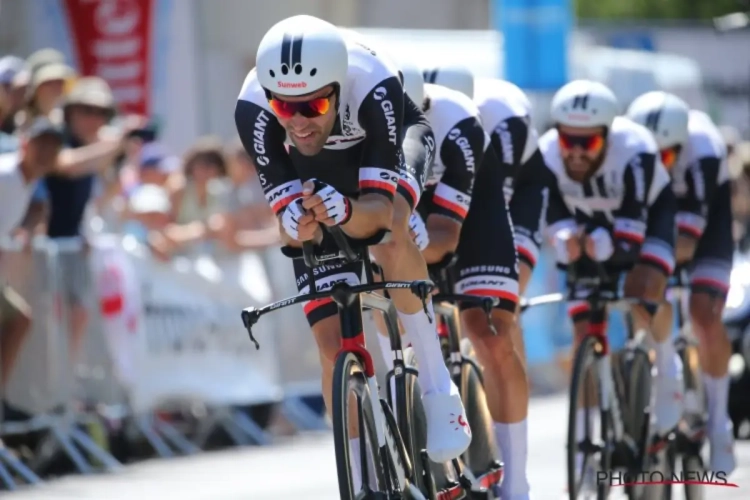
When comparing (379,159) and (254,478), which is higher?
(379,159)

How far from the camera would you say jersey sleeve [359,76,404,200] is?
6109 millimetres

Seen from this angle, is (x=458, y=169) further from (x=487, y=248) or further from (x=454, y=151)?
(x=487, y=248)

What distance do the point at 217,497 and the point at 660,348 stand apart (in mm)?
2633

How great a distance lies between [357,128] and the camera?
254 inches

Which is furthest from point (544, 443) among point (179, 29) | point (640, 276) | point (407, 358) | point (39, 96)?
point (179, 29)

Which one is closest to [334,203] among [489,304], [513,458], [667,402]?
[489,304]

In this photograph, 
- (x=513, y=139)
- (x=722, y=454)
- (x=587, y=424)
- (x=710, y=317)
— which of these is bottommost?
(x=722, y=454)

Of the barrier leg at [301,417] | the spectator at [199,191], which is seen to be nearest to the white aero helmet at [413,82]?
the spectator at [199,191]

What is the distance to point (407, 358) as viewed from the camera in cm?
704

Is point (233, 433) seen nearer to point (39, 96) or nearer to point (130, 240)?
point (130, 240)

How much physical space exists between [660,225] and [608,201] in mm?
389

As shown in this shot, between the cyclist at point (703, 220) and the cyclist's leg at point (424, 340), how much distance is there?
3.45 meters

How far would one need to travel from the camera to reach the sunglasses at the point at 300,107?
237 inches

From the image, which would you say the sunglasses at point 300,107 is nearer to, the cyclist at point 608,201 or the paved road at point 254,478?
→ the cyclist at point 608,201
